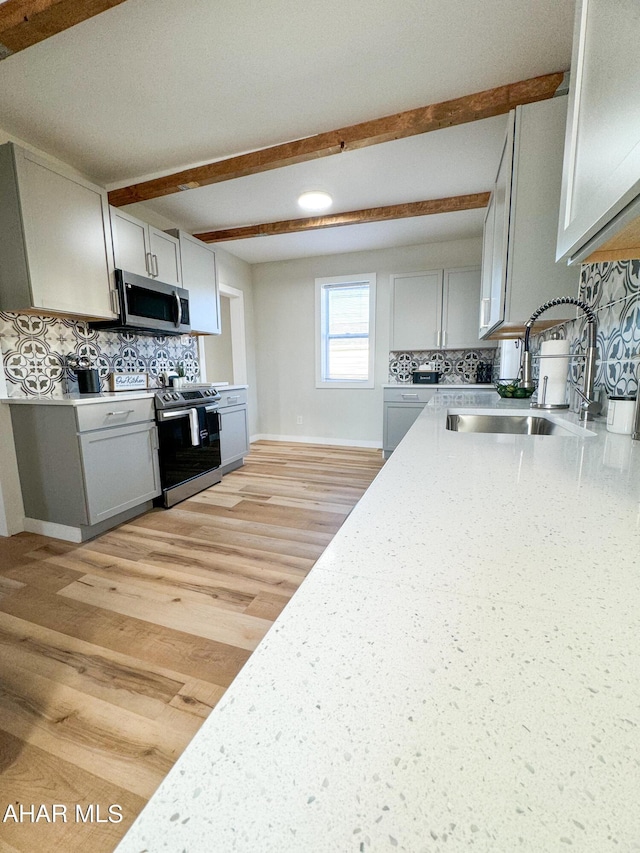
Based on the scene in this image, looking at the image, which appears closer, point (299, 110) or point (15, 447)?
point (299, 110)

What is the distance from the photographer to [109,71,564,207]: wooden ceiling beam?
6.21 feet

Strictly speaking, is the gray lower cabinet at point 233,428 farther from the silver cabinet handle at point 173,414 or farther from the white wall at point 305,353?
the white wall at point 305,353

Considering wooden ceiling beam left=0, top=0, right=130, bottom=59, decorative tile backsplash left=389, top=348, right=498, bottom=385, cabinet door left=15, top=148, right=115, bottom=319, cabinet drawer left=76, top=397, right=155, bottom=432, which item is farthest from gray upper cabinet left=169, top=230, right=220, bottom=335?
decorative tile backsplash left=389, top=348, right=498, bottom=385

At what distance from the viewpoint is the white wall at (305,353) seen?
4500mm

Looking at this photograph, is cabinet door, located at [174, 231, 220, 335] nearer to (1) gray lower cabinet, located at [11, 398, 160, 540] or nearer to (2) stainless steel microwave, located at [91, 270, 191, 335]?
(2) stainless steel microwave, located at [91, 270, 191, 335]

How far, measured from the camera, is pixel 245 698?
0.84 feet

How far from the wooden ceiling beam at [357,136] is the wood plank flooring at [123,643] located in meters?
2.42

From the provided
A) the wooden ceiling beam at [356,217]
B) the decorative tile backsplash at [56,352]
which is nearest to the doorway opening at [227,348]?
the wooden ceiling beam at [356,217]

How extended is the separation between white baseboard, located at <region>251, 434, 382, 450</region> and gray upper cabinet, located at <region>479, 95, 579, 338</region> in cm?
299

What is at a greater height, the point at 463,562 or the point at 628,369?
the point at 628,369

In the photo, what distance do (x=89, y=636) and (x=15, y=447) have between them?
1560 millimetres

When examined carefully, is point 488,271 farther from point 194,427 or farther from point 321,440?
point 321,440

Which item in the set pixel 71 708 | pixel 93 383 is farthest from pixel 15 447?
pixel 71 708

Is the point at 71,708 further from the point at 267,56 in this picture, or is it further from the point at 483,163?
the point at 483,163
